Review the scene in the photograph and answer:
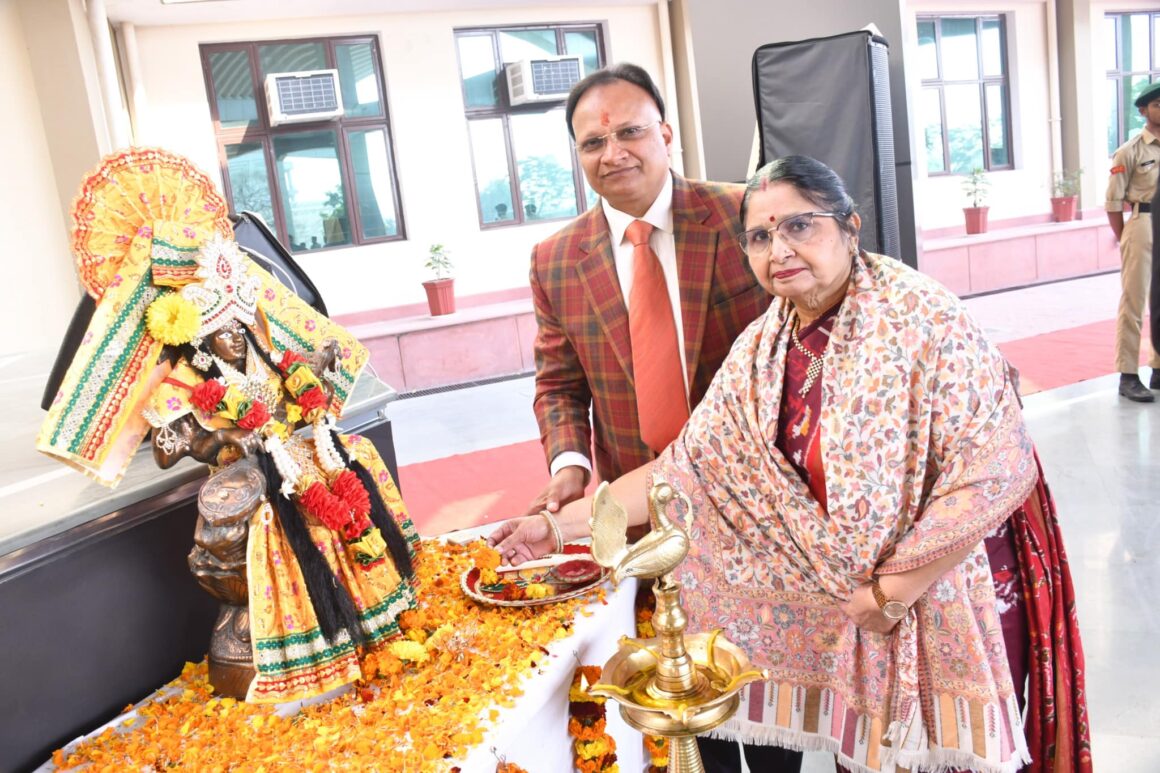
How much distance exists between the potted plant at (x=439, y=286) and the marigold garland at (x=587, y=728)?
6832 mm

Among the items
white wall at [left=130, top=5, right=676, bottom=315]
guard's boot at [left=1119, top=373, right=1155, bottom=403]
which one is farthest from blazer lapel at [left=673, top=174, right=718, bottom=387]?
white wall at [left=130, top=5, right=676, bottom=315]

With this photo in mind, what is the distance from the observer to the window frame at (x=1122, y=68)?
11508 mm

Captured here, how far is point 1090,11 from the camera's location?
10883 mm

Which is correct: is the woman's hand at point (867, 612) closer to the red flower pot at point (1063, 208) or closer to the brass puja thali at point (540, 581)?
the brass puja thali at point (540, 581)

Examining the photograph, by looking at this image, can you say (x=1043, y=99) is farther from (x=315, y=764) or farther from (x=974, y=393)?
(x=315, y=764)

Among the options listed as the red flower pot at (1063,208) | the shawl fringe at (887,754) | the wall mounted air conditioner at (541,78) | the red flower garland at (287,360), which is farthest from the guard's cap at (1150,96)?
the red flower pot at (1063,208)

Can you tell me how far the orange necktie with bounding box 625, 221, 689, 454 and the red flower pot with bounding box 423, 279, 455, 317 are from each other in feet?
20.9

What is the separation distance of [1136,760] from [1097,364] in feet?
14.4

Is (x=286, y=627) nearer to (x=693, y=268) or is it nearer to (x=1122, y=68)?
(x=693, y=268)

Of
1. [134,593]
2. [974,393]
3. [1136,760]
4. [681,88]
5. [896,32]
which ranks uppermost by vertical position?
[681,88]

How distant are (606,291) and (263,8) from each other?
6.86m

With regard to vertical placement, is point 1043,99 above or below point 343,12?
below

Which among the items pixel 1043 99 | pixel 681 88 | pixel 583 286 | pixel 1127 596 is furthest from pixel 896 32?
pixel 1043 99

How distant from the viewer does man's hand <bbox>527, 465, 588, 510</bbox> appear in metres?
1.63
